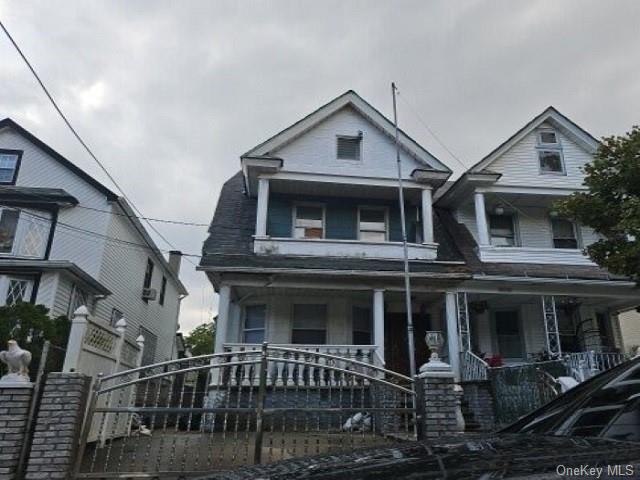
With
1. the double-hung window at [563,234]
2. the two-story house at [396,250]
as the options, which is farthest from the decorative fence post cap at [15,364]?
the double-hung window at [563,234]

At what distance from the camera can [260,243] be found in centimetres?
1111

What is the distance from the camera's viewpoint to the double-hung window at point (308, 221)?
488 inches

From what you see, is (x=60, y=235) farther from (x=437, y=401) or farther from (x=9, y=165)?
(x=437, y=401)

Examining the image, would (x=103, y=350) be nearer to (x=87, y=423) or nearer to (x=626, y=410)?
(x=87, y=423)


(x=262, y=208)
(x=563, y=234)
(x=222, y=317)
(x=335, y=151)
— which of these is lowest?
(x=222, y=317)

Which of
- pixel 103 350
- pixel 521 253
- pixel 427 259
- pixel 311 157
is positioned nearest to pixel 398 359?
pixel 427 259

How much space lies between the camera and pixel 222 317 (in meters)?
9.99

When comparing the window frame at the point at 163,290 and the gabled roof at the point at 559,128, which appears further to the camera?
the window frame at the point at 163,290

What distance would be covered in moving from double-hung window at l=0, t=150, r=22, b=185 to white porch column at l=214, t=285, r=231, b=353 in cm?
940

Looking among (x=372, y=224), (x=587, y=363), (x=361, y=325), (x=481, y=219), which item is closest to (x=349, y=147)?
(x=372, y=224)

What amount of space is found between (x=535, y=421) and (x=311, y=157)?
10.7 metres

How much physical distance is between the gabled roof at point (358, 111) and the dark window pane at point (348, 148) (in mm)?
817

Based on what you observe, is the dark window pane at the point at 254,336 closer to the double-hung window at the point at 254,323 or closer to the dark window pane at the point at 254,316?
the double-hung window at the point at 254,323

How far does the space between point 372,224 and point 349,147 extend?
234 centimetres
